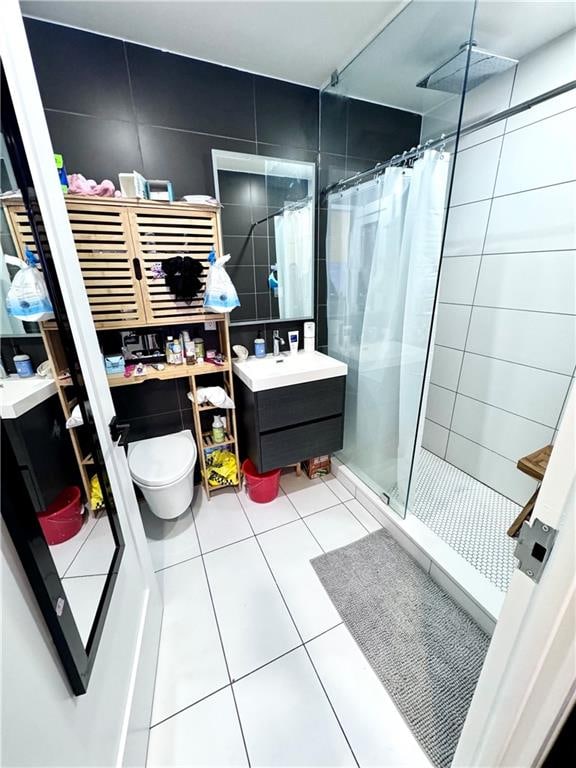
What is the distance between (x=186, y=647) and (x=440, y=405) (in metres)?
2.13

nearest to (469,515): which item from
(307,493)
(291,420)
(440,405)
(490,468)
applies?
(490,468)

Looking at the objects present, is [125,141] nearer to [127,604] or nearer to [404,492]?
[127,604]

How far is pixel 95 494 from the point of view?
0.91 metres

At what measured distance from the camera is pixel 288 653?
122cm

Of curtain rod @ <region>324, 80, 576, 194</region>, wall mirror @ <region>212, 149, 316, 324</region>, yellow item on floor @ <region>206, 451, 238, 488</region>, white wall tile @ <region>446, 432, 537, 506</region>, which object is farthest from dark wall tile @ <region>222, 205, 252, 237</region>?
white wall tile @ <region>446, 432, 537, 506</region>

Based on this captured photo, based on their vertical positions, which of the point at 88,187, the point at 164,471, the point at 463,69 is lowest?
the point at 164,471

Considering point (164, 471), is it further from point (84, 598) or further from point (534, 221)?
point (534, 221)

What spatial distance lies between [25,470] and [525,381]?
2.22m

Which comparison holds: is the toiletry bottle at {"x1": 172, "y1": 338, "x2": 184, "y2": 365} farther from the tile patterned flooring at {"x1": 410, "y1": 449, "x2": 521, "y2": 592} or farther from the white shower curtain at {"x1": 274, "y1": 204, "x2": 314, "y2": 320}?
the tile patterned flooring at {"x1": 410, "y1": 449, "x2": 521, "y2": 592}

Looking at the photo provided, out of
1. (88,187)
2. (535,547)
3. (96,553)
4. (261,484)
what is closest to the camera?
(535,547)

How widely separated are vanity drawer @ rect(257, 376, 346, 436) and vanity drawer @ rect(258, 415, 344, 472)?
0.04 metres

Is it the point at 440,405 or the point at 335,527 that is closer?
the point at 335,527

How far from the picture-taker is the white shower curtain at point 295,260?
6.58ft

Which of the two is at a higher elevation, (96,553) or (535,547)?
(535,547)
